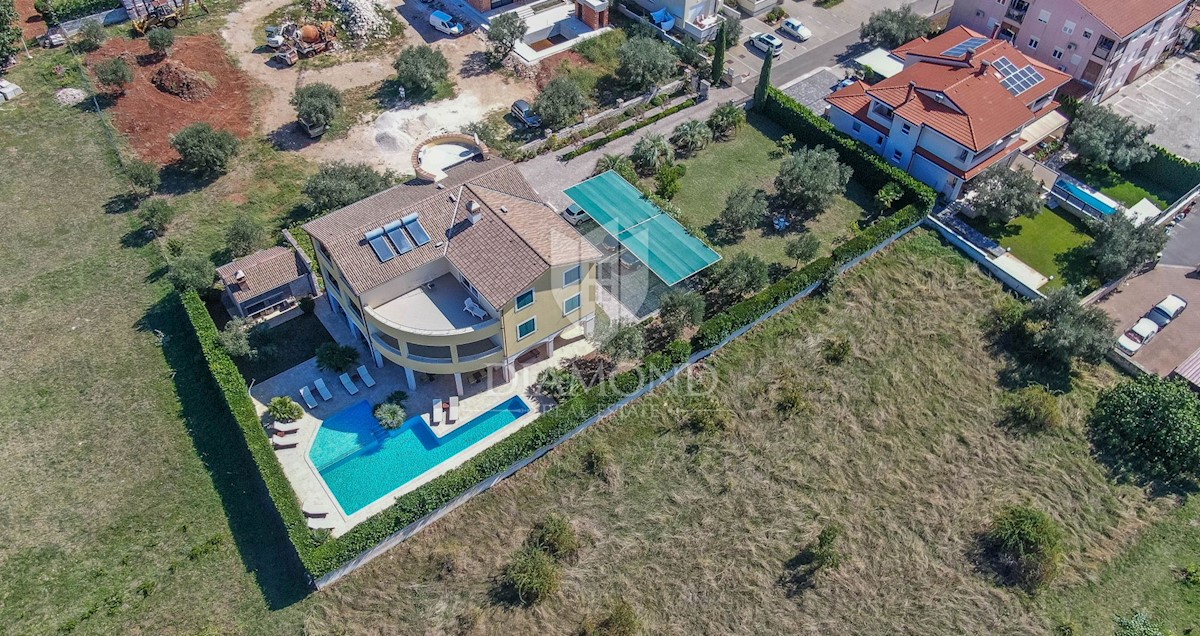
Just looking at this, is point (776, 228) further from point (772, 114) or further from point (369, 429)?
point (369, 429)

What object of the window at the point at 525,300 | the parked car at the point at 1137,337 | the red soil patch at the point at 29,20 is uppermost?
the window at the point at 525,300

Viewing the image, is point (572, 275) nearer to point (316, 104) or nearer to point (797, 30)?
point (316, 104)

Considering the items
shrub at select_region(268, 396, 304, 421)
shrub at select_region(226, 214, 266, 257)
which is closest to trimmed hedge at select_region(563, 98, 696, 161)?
shrub at select_region(226, 214, 266, 257)

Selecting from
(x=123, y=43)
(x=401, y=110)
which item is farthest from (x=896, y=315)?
(x=123, y=43)

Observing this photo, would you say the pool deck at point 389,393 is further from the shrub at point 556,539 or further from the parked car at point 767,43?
the parked car at point 767,43

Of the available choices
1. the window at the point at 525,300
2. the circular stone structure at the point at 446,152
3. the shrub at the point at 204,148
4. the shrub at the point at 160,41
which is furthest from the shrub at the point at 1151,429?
the shrub at the point at 160,41

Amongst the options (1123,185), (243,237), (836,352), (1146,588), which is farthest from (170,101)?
(1123,185)

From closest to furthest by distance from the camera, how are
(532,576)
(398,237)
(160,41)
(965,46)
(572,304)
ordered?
(532,576) → (398,237) → (572,304) → (965,46) → (160,41)
